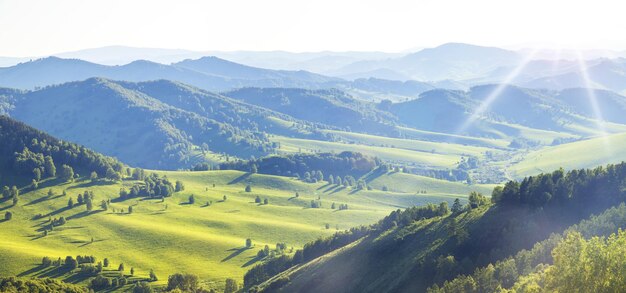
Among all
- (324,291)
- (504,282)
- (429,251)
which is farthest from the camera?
(324,291)

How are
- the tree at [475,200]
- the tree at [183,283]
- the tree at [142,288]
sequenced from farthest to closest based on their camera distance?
the tree at [142,288]
the tree at [183,283]
the tree at [475,200]

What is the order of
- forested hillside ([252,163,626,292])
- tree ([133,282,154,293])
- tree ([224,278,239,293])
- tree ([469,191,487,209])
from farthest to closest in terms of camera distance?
tree ([133,282,154,293]) < tree ([224,278,239,293]) < tree ([469,191,487,209]) < forested hillside ([252,163,626,292])

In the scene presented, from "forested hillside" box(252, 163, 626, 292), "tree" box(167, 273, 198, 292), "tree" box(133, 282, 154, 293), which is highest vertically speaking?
"forested hillside" box(252, 163, 626, 292)

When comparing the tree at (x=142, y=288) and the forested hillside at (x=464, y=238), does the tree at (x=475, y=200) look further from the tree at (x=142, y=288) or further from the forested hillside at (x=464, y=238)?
the tree at (x=142, y=288)

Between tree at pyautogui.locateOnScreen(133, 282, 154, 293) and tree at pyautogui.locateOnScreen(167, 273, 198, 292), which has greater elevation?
tree at pyautogui.locateOnScreen(167, 273, 198, 292)

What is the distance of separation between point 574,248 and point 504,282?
39.2 m

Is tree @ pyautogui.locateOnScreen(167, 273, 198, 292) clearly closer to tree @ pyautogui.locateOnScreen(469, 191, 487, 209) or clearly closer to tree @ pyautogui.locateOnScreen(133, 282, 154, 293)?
tree @ pyautogui.locateOnScreen(133, 282, 154, 293)

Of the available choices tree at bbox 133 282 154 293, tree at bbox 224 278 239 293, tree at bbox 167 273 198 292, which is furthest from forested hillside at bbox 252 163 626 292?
tree at bbox 133 282 154 293

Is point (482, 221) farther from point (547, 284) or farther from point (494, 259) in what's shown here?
point (547, 284)

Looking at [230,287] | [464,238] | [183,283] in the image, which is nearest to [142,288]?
[183,283]

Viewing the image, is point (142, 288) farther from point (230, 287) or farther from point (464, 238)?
point (464, 238)

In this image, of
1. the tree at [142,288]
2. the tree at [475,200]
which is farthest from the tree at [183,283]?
the tree at [475,200]

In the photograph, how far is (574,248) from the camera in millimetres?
60875

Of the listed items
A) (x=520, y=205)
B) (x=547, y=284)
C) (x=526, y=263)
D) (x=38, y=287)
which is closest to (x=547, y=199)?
(x=520, y=205)
